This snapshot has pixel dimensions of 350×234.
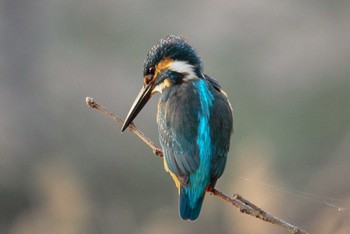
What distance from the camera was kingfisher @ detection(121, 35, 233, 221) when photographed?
6.59ft

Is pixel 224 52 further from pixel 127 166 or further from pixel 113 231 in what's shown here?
pixel 113 231

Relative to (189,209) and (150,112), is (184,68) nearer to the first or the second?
(189,209)

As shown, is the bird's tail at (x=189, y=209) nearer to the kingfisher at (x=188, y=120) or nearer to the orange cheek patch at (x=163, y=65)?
the kingfisher at (x=188, y=120)

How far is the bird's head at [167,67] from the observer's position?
2.18m

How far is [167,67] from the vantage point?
218cm

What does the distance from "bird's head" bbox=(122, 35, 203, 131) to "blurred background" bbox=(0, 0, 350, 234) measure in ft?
4.49

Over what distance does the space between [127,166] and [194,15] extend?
1203 mm

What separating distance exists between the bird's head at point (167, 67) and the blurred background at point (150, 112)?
1369 mm

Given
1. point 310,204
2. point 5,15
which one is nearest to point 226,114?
point 310,204

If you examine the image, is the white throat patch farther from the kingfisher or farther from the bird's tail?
the bird's tail

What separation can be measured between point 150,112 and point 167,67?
2.06 metres

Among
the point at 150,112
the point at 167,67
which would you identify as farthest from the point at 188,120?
the point at 150,112

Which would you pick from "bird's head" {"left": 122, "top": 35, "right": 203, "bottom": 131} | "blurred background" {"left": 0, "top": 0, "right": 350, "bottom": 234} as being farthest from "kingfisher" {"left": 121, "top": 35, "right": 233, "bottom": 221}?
"blurred background" {"left": 0, "top": 0, "right": 350, "bottom": 234}

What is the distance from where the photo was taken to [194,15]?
467 cm
